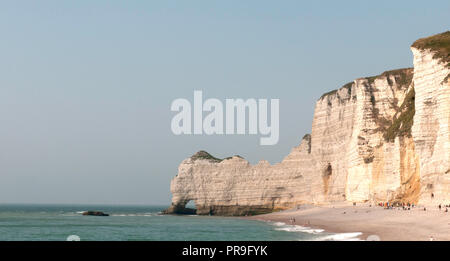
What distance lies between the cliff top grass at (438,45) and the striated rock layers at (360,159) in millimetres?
90

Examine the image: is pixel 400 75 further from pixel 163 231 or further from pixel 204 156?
pixel 204 156

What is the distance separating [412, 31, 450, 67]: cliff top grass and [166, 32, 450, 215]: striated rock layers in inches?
3.5

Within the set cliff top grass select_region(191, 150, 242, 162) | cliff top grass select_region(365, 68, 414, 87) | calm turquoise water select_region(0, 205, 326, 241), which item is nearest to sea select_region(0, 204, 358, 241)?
calm turquoise water select_region(0, 205, 326, 241)

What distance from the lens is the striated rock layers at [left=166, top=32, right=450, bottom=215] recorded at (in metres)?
47.3

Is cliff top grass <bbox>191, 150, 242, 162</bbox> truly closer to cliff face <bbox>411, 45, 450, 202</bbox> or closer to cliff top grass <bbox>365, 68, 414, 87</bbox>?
cliff top grass <bbox>365, 68, 414, 87</bbox>

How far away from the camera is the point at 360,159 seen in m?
65.3

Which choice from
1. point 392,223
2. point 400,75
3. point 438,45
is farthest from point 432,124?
point 400,75

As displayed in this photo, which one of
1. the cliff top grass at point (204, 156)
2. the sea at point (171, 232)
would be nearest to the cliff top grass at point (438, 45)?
the sea at point (171, 232)

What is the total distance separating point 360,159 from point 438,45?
63.0ft

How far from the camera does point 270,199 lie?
8894 cm

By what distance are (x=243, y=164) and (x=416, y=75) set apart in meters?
44.9

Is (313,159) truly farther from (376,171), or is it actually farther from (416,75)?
(416,75)

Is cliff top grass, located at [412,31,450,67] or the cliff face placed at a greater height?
cliff top grass, located at [412,31,450,67]
